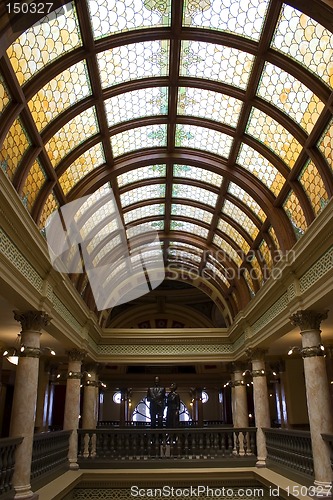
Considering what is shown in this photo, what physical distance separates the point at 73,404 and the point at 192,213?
775 centimetres

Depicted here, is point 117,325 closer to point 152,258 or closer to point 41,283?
point 152,258

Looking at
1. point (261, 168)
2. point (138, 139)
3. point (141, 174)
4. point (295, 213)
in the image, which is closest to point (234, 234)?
point (141, 174)

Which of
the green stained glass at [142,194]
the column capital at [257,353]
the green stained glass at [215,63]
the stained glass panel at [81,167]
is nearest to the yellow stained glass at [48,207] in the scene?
the stained glass panel at [81,167]

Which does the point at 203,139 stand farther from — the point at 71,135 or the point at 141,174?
the point at 71,135

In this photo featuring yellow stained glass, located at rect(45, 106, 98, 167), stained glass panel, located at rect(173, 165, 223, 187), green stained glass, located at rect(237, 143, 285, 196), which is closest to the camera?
yellow stained glass, located at rect(45, 106, 98, 167)

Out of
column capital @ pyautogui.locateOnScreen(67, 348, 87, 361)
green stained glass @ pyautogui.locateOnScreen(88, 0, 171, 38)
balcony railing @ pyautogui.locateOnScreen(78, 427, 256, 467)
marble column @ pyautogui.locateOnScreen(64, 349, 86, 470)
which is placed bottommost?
A: balcony railing @ pyautogui.locateOnScreen(78, 427, 256, 467)

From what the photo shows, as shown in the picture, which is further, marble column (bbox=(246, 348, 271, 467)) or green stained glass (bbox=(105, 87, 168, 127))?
marble column (bbox=(246, 348, 271, 467))

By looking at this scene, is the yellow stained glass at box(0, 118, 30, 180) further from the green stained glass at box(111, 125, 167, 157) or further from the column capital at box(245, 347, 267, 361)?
the column capital at box(245, 347, 267, 361)

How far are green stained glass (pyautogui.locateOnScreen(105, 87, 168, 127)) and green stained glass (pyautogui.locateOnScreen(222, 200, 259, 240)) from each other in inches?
172

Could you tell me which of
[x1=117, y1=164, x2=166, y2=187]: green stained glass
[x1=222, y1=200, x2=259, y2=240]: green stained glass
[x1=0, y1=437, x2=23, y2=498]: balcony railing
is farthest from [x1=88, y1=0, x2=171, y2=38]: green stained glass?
[x1=0, y1=437, x2=23, y2=498]: balcony railing

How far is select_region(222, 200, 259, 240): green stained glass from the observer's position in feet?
45.2

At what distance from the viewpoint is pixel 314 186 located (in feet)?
30.5

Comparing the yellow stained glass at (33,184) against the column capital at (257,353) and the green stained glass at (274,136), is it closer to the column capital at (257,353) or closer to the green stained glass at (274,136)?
the green stained glass at (274,136)

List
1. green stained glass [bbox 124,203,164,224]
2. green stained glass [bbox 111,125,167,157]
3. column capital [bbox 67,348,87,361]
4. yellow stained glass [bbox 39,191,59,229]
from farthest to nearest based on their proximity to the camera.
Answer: green stained glass [bbox 124,203,164,224] < column capital [bbox 67,348,87,361] < green stained glass [bbox 111,125,167,157] < yellow stained glass [bbox 39,191,59,229]
